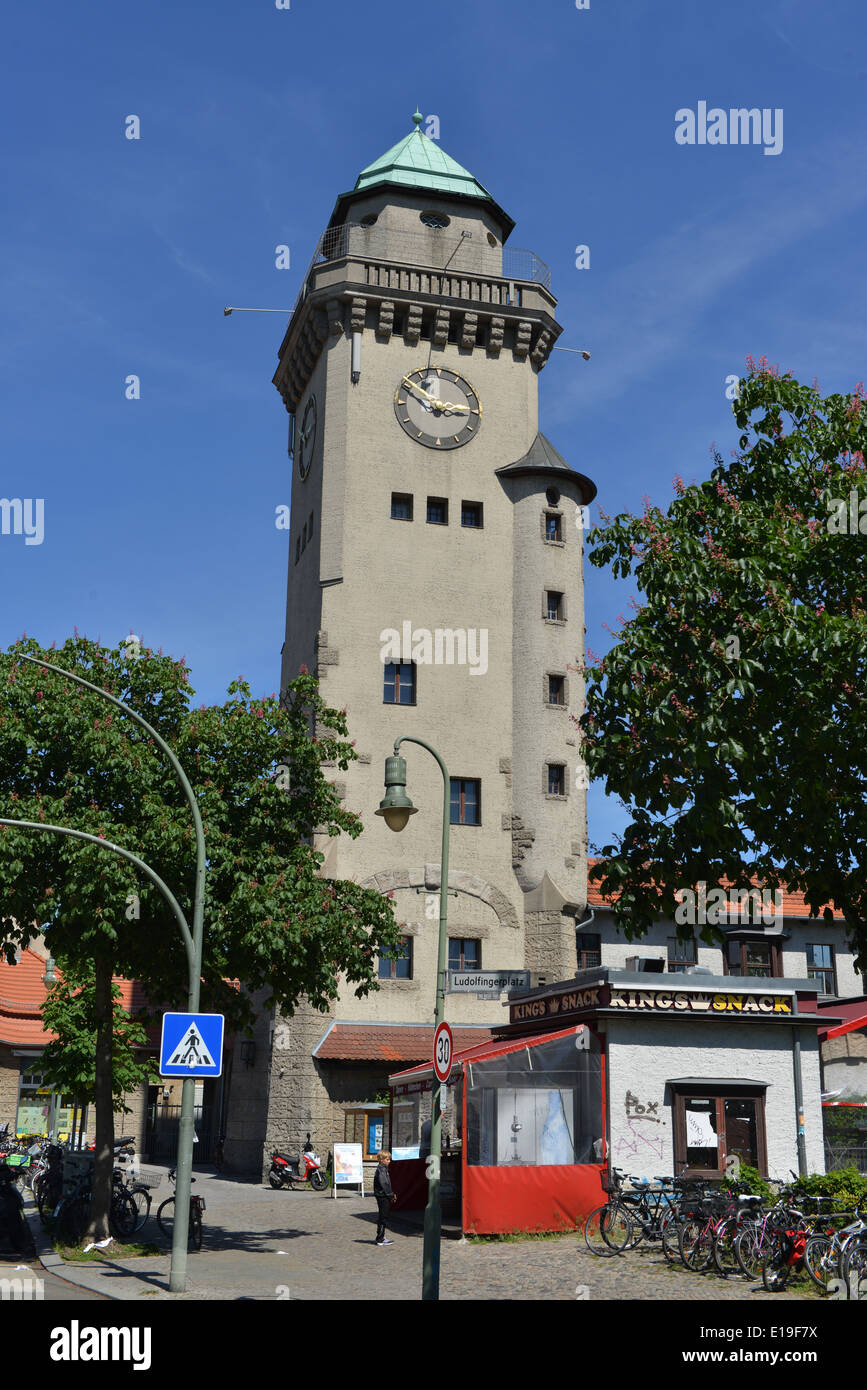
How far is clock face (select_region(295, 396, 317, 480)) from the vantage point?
152ft

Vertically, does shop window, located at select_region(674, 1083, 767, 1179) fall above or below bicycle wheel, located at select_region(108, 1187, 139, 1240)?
above

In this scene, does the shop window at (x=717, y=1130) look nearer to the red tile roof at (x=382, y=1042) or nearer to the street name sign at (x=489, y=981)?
the street name sign at (x=489, y=981)

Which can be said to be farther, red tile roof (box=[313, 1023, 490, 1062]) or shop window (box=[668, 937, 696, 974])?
shop window (box=[668, 937, 696, 974])

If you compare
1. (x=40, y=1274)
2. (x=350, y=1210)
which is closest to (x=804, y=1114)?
(x=350, y=1210)

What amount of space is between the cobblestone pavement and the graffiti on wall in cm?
280

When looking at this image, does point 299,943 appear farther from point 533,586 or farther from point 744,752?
point 533,586

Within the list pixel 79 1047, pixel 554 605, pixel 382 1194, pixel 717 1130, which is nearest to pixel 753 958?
pixel 554 605

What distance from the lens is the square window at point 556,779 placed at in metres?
41.8

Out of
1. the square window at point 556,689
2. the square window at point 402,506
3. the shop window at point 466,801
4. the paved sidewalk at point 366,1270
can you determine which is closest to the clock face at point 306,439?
the square window at point 402,506

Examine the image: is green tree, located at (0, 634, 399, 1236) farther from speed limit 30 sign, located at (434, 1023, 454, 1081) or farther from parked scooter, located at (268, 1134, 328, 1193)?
parked scooter, located at (268, 1134, 328, 1193)

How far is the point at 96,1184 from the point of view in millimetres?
23141

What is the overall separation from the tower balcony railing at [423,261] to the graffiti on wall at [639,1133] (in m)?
29.1

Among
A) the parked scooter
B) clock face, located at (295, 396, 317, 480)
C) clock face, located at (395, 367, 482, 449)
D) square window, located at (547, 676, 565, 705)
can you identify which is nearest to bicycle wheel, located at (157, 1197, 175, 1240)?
the parked scooter
